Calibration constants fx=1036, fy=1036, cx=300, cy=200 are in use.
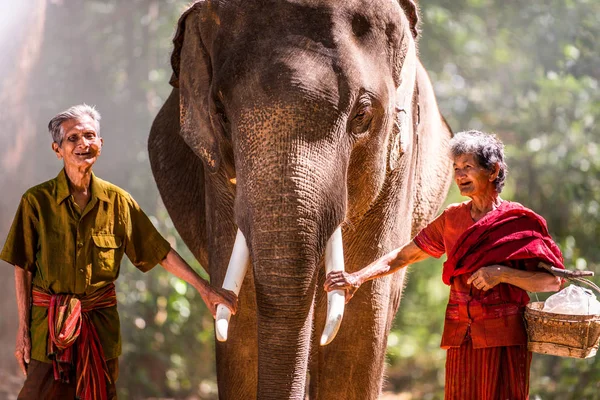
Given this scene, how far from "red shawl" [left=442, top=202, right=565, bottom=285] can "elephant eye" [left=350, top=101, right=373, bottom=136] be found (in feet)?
1.90

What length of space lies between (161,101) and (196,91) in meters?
5.77

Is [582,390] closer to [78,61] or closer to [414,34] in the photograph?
[414,34]

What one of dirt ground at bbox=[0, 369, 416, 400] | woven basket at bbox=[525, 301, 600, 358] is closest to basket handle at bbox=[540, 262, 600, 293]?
woven basket at bbox=[525, 301, 600, 358]

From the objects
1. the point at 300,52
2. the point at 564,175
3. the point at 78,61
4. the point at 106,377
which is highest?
the point at 78,61

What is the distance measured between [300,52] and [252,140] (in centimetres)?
39

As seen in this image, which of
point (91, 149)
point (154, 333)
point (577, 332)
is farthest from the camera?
point (154, 333)

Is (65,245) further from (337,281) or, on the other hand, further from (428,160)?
(428,160)

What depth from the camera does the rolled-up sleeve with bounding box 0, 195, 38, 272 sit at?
4324 millimetres

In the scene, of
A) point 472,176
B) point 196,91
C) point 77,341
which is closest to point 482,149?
point 472,176

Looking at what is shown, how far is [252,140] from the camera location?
3893 millimetres

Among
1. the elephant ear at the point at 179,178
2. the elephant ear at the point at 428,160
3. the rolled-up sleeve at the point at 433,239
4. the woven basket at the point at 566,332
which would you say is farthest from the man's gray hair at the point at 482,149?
the elephant ear at the point at 179,178

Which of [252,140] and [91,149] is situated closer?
[252,140]

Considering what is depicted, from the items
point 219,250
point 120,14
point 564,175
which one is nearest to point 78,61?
point 120,14

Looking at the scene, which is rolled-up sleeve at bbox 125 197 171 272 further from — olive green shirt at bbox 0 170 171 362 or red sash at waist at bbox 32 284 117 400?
red sash at waist at bbox 32 284 117 400
